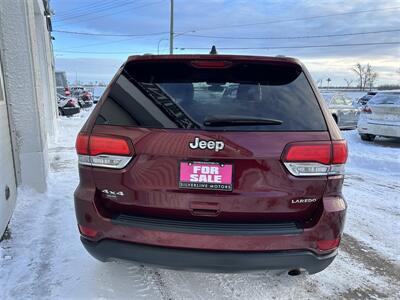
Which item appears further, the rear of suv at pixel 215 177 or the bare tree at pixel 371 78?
the bare tree at pixel 371 78

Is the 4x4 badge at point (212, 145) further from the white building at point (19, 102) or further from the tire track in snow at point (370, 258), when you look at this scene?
the white building at point (19, 102)

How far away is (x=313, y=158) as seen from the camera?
2.35 m

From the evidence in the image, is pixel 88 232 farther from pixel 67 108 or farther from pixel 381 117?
pixel 67 108

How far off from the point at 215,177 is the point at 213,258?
0.50 m

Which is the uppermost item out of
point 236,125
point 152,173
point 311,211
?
point 236,125

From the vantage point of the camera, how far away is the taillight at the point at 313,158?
7.63ft

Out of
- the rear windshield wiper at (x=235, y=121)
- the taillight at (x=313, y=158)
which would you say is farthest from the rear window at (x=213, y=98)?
the taillight at (x=313, y=158)

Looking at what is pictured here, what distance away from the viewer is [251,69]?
2588mm

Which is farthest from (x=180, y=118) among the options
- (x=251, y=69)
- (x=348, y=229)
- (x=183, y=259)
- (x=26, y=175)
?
(x=26, y=175)

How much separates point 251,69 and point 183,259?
1.32 meters

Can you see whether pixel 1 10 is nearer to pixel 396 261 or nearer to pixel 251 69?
pixel 251 69

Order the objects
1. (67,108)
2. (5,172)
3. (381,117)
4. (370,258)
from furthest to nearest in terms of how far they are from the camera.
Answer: (67,108), (381,117), (5,172), (370,258)

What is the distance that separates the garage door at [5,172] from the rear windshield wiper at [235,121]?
2.49 m

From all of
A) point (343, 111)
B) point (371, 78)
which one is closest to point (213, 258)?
point (343, 111)
